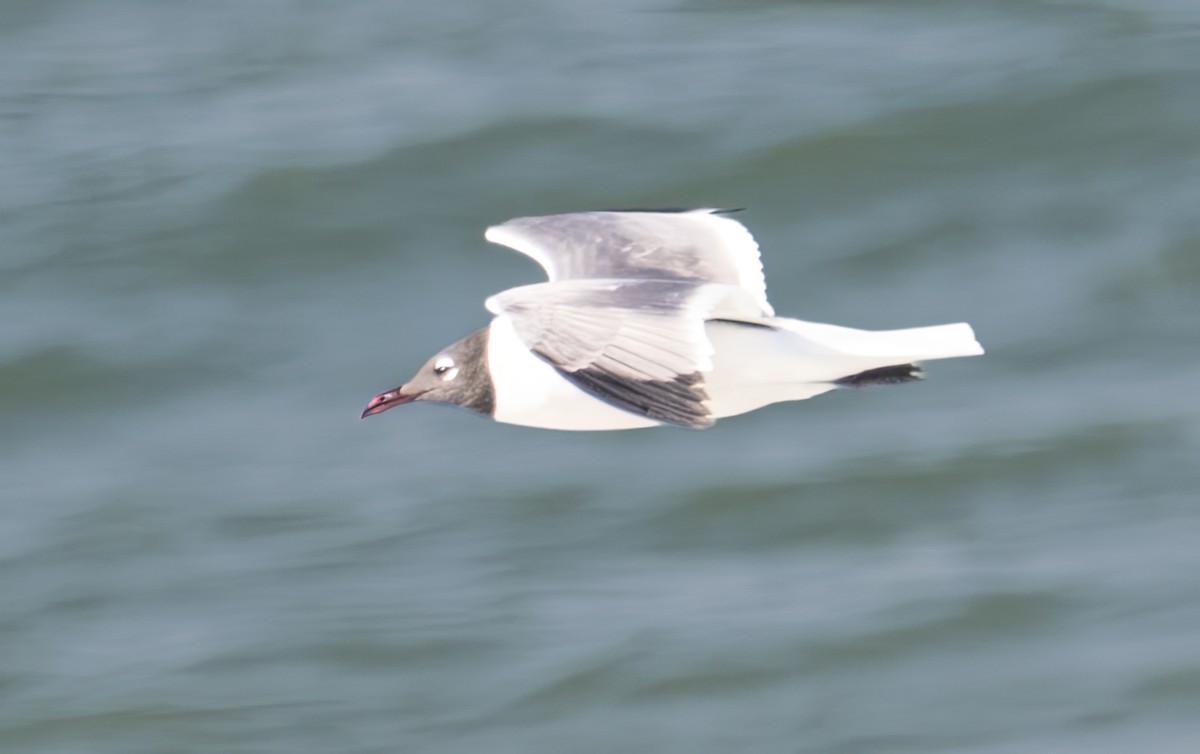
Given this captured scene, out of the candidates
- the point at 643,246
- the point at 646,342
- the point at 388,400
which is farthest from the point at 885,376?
the point at 388,400

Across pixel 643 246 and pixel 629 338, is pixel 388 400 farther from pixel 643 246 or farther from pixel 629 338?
pixel 629 338

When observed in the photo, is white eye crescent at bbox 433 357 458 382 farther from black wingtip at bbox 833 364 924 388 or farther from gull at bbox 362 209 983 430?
black wingtip at bbox 833 364 924 388

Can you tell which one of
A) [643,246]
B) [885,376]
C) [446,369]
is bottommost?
[885,376]

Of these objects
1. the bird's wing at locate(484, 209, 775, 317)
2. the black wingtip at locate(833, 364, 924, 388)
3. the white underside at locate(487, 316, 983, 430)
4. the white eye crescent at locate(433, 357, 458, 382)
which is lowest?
the black wingtip at locate(833, 364, 924, 388)

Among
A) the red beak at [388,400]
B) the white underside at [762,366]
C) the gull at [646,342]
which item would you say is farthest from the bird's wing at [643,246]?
the red beak at [388,400]

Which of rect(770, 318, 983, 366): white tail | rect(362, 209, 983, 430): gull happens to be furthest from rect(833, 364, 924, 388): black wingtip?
rect(770, 318, 983, 366): white tail

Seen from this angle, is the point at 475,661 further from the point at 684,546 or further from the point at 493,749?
the point at 684,546
